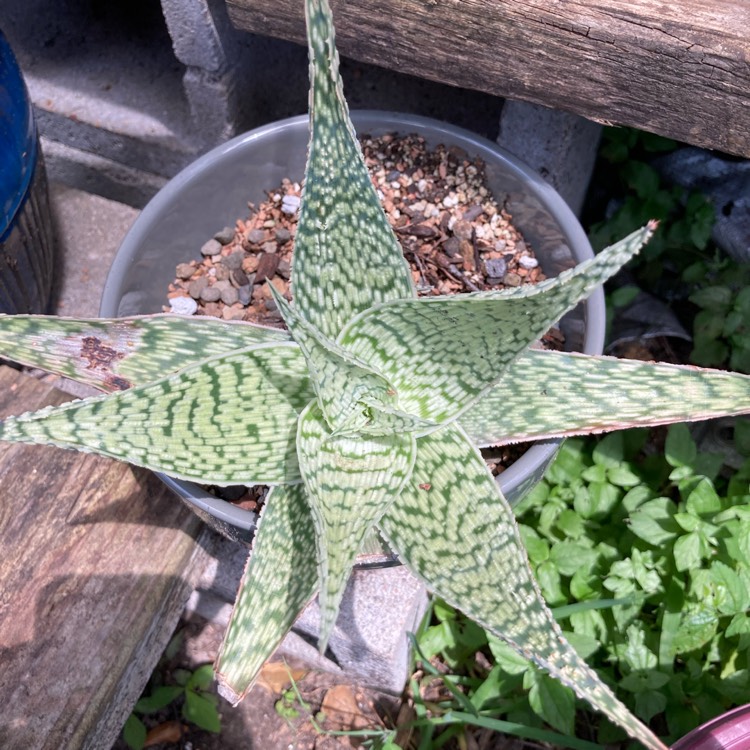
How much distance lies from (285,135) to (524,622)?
801 mm

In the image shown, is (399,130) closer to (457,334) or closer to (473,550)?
(457,334)

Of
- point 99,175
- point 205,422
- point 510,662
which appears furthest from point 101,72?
point 510,662

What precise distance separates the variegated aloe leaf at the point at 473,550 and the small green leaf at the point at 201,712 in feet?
2.57

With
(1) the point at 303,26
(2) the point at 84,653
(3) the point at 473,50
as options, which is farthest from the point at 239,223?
(2) the point at 84,653

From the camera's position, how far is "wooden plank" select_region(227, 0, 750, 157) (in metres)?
0.97

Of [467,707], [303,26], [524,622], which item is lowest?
[467,707]

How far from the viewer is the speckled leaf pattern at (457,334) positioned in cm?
66

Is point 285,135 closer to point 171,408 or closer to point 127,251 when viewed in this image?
point 127,251

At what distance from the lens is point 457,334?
0.80 m

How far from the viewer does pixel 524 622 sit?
2.58 ft

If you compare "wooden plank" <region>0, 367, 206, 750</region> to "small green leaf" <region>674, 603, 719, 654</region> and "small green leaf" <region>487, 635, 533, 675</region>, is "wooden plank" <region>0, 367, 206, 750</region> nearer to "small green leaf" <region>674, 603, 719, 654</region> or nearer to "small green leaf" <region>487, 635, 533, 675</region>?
"small green leaf" <region>487, 635, 533, 675</region>

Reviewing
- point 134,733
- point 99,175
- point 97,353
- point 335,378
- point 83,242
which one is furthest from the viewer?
point 99,175

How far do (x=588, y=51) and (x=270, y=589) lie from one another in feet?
2.39

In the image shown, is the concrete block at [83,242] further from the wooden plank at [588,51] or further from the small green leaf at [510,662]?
the small green leaf at [510,662]
